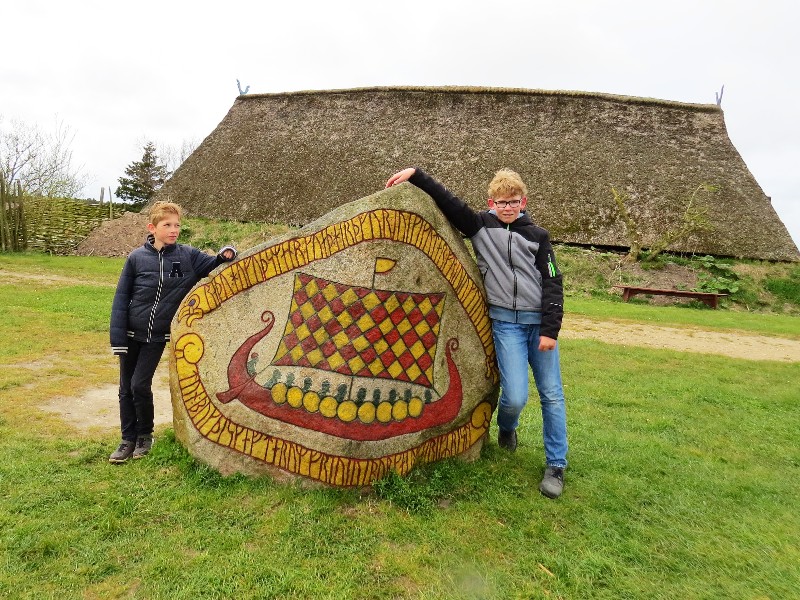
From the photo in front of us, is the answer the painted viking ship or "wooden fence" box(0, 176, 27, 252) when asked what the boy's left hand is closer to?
the painted viking ship

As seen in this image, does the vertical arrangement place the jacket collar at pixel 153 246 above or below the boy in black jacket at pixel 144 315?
above

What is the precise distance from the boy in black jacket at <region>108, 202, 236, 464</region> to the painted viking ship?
0.77 meters

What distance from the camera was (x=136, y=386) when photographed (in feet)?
13.1

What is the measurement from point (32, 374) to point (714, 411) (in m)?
7.84

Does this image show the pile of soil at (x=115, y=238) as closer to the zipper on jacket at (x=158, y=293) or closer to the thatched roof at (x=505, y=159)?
the thatched roof at (x=505, y=159)

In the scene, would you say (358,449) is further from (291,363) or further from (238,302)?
(238,302)

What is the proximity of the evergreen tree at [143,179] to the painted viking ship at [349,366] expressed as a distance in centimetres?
4585

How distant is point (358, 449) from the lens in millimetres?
3598

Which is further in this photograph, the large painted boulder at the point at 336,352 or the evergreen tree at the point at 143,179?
the evergreen tree at the point at 143,179

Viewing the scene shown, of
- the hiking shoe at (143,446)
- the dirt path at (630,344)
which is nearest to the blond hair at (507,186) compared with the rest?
the hiking shoe at (143,446)

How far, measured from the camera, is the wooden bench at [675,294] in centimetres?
1714

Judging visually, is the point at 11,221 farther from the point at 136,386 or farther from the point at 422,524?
the point at 422,524

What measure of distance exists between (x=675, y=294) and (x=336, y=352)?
16542 mm

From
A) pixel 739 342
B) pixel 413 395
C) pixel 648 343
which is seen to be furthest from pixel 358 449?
pixel 739 342
